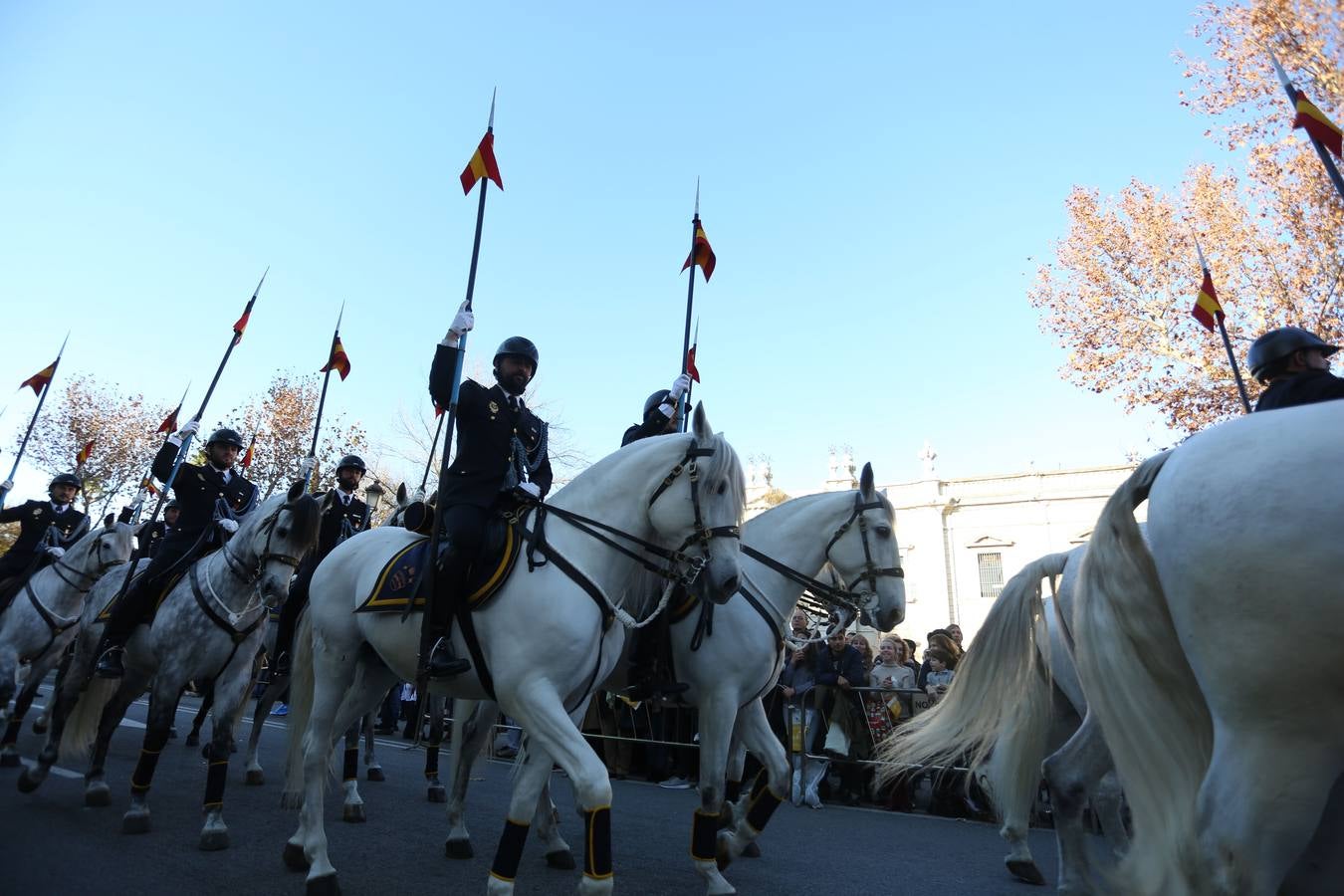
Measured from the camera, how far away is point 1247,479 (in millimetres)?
2053

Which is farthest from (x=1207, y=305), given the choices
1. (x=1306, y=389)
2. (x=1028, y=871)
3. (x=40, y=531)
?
(x=40, y=531)

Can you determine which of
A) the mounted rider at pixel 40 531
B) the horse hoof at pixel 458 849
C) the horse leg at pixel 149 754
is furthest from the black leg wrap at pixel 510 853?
the mounted rider at pixel 40 531

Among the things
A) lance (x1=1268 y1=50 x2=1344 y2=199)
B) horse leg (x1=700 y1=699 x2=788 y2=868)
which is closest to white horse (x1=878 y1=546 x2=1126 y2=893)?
horse leg (x1=700 y1=699 x2=788 y2=868)

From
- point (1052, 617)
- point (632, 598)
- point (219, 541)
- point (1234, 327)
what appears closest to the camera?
point (632, 598)

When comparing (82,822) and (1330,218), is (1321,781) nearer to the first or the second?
(82,822)

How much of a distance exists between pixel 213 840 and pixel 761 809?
3.57m

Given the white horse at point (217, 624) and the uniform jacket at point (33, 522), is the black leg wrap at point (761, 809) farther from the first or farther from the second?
the uniform jacket at point (33, 522)

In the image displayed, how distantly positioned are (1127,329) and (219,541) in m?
17.1

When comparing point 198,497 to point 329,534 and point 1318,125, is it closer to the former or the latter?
point 329,534

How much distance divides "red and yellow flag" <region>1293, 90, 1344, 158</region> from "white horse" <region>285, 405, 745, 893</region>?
3191mm

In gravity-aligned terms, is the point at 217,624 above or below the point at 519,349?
below

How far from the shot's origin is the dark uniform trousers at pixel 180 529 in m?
6.95

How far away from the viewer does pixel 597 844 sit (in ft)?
11.8

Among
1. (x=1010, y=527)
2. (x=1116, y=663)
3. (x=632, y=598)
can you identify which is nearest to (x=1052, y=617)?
(x=632, y=598)
